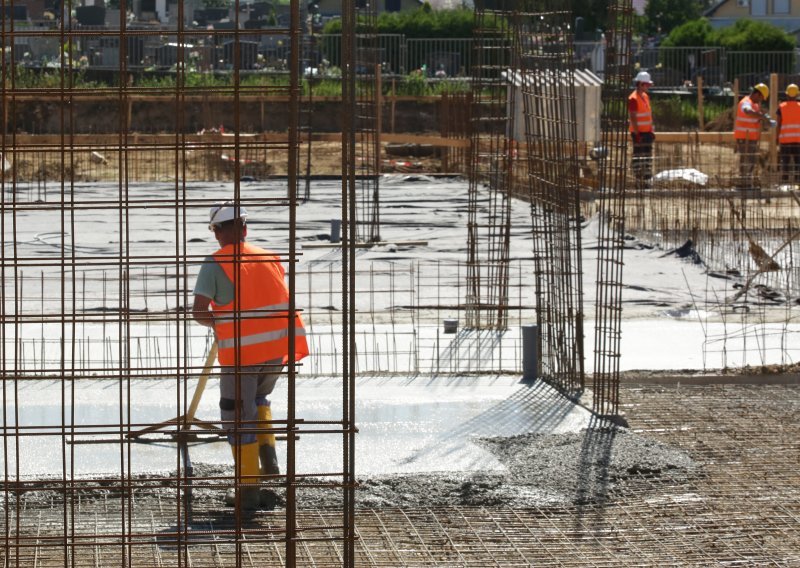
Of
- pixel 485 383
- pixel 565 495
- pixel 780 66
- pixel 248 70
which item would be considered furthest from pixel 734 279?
pixel 780 66

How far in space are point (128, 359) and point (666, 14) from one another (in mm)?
60447

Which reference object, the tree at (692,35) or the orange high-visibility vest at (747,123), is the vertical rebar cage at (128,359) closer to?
the orange high-visibility vest at (747,123)

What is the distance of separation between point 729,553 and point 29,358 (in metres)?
5.63

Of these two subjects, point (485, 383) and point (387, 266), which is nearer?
point (485, 383)

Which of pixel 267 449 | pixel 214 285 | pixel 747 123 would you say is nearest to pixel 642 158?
pixel 747 123

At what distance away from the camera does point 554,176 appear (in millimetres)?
8375

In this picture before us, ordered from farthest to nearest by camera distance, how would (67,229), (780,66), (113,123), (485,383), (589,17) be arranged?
(589,17), (780,66), (113,123), (67,229), (485,383)

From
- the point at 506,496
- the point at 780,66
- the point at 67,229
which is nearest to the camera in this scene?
the point at 506,496

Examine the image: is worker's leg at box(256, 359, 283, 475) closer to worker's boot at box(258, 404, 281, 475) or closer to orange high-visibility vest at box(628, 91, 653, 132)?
worker's boot at box(258, 404, 281, 475)

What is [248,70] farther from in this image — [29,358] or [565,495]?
[565,495]

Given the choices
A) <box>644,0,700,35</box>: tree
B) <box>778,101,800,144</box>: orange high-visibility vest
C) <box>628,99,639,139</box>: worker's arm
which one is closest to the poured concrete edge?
<box>628,99,639,139</box>: worker's arm

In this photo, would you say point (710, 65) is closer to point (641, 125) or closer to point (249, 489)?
point (641, 125)

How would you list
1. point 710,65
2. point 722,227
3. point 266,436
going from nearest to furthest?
point 266,436 < point 722,227 < point 710,65

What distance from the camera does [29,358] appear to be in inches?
359
